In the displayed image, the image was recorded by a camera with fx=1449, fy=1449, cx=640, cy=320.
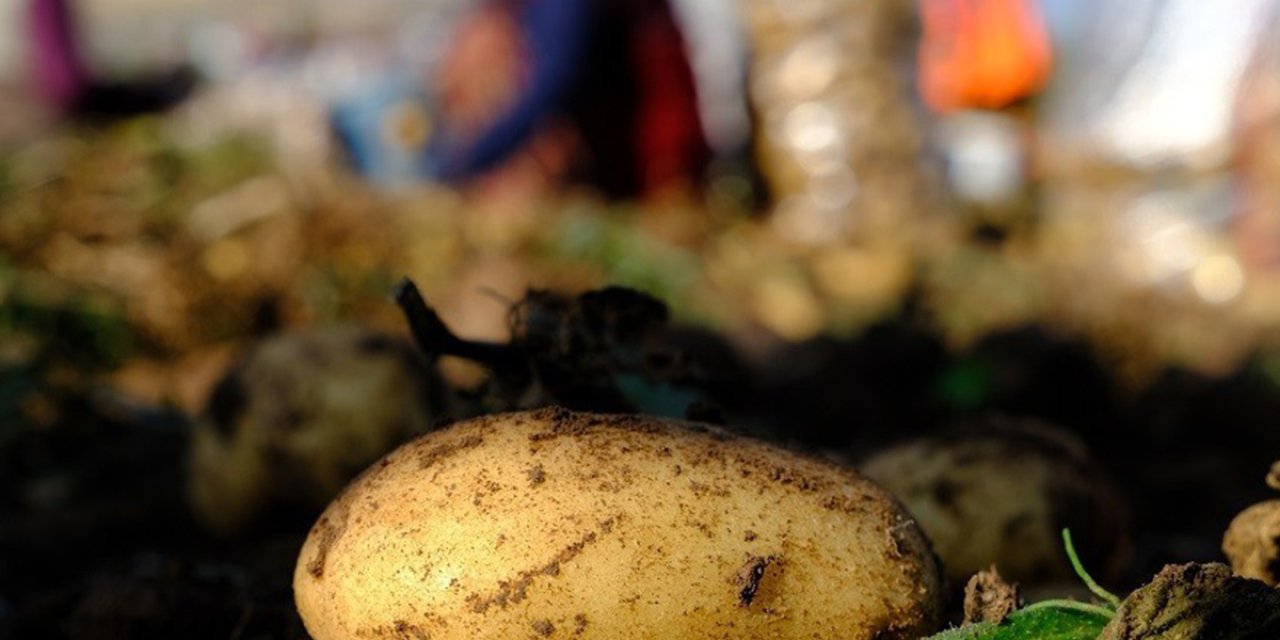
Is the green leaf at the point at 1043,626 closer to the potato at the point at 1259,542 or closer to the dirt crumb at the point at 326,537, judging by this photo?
the potato at the point at 1259,542

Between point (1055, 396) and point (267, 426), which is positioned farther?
point (1055, 396)

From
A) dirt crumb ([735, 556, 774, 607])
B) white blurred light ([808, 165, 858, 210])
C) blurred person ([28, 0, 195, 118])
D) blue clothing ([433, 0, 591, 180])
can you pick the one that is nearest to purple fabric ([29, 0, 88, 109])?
blurred person ([28, 0, 195, 118])

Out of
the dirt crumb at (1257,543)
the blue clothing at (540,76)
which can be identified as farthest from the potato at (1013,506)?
the blue clothing at (540,76)

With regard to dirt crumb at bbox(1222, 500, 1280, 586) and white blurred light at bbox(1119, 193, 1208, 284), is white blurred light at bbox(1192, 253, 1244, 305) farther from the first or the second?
dirt crumb at bbox(1222, 500, 1280, 586)

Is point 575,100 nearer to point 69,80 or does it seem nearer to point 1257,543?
point 69,80

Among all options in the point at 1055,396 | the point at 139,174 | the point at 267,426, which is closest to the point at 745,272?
the point at 1055,396

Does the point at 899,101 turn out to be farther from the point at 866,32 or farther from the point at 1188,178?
the point at 1188,178
